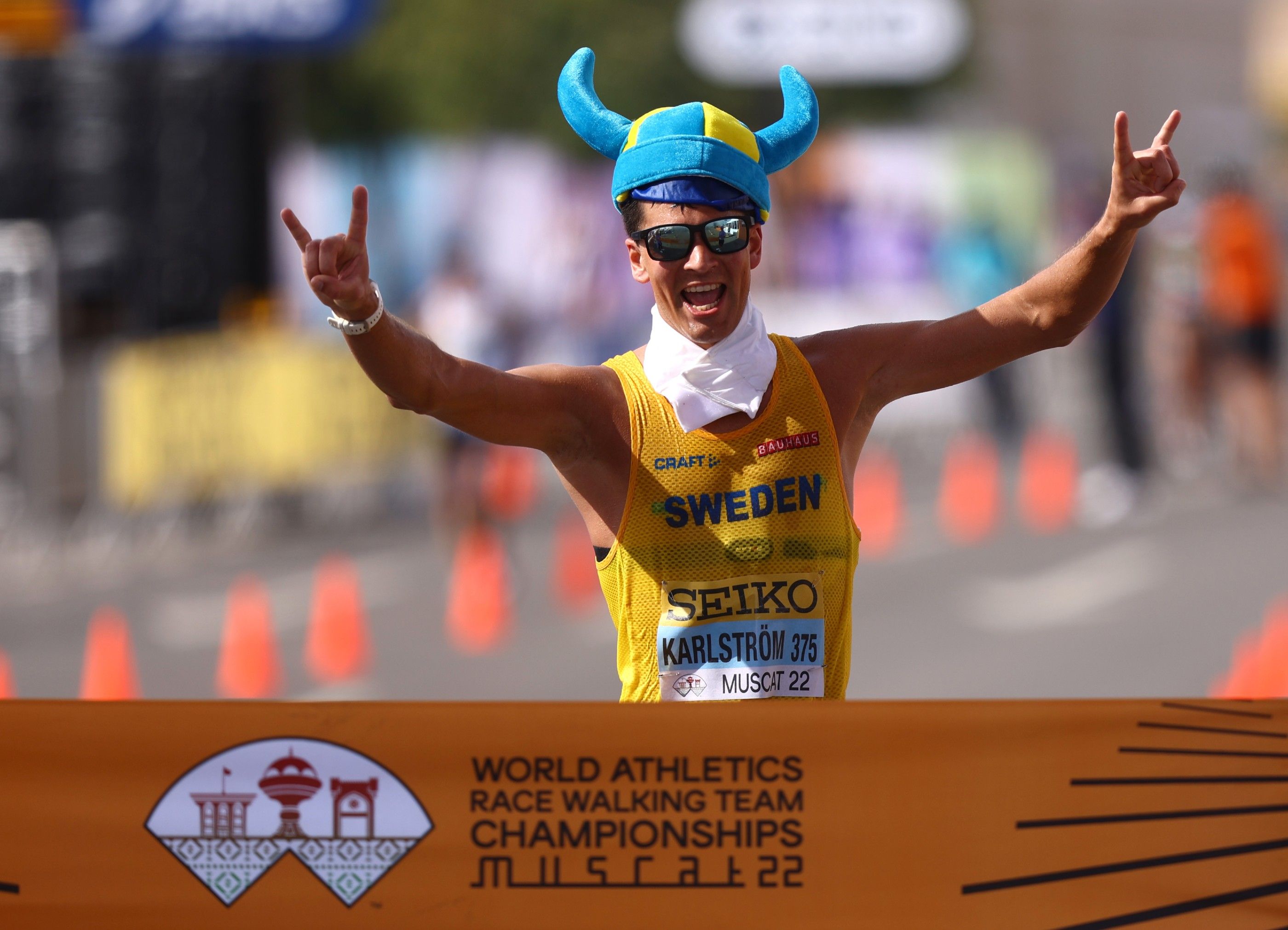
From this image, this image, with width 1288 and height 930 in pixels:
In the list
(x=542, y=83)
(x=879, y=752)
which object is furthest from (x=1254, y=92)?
(x=879, y=752)

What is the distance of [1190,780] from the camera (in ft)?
11.7

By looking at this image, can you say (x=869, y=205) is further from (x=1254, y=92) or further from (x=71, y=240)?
(x=1254, y=92)

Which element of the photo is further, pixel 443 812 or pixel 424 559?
pixel 424 559

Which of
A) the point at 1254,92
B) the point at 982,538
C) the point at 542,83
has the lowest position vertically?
the point at 982,538

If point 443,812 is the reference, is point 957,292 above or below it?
above

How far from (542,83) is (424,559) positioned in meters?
18.5

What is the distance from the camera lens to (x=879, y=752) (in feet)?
11.7

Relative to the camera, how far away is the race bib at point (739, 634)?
379 cm

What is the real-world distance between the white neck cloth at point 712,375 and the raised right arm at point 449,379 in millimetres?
131

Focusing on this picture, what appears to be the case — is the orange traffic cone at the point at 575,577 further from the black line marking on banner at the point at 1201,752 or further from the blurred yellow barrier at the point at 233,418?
the black line marking on banner at the point at 1201,752

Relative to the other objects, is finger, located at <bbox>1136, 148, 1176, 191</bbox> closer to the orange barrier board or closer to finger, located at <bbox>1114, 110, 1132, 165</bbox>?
finger, located at <bbox>1114, 110, 1132, 165</bbox>

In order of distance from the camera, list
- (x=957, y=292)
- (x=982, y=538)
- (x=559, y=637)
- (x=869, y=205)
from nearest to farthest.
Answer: (x=559, y=637) < (x=982, y=538) < (x=957, y=292) < (x=869, y=205)

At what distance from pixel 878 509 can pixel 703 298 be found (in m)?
12.4

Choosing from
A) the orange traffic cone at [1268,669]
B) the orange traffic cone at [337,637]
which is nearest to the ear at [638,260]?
the orange traffic cone at [1268,669]
